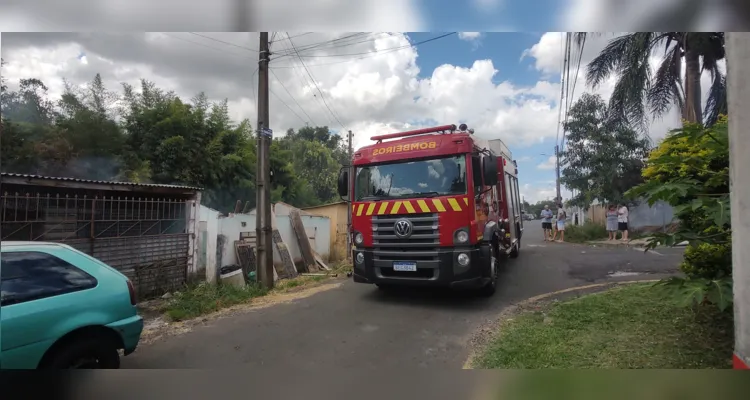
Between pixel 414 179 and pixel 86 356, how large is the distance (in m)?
3.28

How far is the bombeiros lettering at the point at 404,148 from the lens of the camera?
418 centimetres

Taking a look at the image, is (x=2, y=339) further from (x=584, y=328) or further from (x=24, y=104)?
(x=584, y=328)

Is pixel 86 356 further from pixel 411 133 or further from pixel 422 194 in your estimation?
pixel 411 133

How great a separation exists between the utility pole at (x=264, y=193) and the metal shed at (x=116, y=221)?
54.9 inches

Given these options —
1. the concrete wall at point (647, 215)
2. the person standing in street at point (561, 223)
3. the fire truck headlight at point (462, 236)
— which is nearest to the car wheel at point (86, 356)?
the fire truck headlight at point (462, 236)

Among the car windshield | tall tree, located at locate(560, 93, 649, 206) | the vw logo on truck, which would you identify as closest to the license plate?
the vw logo on truck

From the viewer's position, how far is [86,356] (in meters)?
2.31

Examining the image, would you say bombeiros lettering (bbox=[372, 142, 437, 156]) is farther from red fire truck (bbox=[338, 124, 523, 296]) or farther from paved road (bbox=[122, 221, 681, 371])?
paved road (bbox=[122, 221, 681, 371])

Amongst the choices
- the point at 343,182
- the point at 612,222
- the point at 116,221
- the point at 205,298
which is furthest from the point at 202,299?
the point at 612,222

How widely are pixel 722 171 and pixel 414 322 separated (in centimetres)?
279

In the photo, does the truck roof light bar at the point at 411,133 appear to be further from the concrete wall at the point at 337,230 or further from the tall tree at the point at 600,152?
the concrete wall at the point at 337,230

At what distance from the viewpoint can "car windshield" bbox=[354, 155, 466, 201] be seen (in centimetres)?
409

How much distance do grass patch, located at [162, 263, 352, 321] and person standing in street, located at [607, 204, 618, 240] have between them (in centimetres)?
460

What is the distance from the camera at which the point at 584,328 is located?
2.92 m
